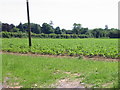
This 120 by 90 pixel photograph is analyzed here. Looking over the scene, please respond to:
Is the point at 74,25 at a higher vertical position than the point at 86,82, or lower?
higher

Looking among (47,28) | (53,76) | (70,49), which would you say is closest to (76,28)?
(47,28)

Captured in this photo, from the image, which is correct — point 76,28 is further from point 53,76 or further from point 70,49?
point 53,76

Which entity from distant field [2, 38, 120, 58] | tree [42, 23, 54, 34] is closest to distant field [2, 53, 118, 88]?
distant field [2, 38, 120, 58]

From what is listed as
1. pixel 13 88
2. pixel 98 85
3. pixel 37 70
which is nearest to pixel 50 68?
pixel 37 70

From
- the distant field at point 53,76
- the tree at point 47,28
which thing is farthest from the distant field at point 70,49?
the tree at point 47,28

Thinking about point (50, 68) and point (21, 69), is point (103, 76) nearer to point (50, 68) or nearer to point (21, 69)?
point (50, 68)

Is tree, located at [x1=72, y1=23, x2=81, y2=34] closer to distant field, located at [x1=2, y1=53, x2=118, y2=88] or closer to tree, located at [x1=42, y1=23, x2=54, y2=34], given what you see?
tree, located at [x1=42, y1=23, x2=54, y2=34]

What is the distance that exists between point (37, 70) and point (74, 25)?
104m

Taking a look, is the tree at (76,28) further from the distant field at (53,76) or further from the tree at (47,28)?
the distant field at (53,76)

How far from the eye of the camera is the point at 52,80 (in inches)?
269

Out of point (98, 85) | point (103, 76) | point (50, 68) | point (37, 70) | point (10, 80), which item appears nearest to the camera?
point (98, 85)

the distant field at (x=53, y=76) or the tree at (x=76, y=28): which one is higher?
the tree at (x=76, y=28)

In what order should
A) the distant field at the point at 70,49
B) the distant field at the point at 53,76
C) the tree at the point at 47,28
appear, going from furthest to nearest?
1. the tree at the point at 47,28
2. the distant field at the point at 70,49
3. the distant field at the point at 53,76

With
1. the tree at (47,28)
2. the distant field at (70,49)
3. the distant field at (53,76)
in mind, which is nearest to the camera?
the distant field at (53,76)
